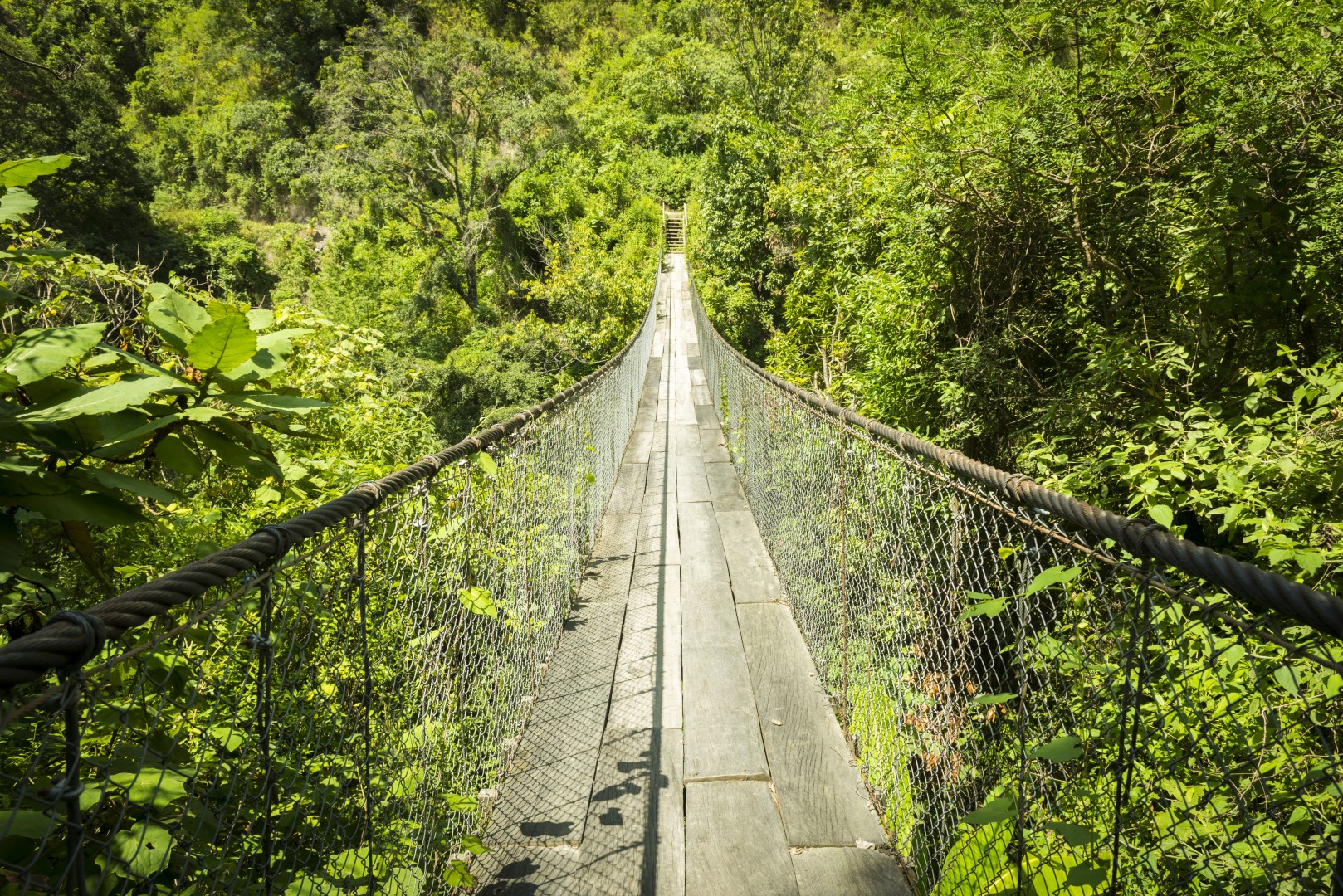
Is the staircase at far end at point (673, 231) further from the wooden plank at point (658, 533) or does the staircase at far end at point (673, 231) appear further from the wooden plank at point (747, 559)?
the wooden plank at point (747, 559)

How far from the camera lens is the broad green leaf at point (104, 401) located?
2.42 ft

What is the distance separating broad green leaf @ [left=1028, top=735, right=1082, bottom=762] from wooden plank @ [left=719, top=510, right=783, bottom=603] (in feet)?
7.30

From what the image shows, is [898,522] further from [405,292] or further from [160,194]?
[160,194]

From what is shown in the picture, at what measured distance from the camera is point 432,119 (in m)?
21.7

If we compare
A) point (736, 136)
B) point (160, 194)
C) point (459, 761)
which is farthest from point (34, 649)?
point (160, 194)

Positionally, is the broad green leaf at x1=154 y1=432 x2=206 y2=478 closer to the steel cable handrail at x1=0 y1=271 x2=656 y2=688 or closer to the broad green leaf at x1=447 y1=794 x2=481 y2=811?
the steel cable handrail at x1=0 y1=271 x2=656 y2=688

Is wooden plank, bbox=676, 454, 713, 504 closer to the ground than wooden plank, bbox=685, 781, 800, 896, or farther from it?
farther from it

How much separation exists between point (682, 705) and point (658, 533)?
1766mm

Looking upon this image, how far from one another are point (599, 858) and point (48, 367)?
5.59 ft

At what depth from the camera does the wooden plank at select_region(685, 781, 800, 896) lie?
178 centimetres

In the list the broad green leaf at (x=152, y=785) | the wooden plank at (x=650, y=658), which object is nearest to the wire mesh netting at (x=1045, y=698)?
the wooden plank at (x=650, y=658)

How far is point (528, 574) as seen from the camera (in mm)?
Answer: 2635

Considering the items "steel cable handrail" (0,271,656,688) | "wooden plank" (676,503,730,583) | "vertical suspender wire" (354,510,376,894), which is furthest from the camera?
"wooden plank" (676,503,730,583)

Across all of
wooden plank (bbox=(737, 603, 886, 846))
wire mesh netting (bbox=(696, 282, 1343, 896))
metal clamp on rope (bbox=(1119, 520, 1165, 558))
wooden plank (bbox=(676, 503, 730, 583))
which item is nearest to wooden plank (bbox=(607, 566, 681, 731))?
wooden plank (bbox=(676, 503, 730, 583))
